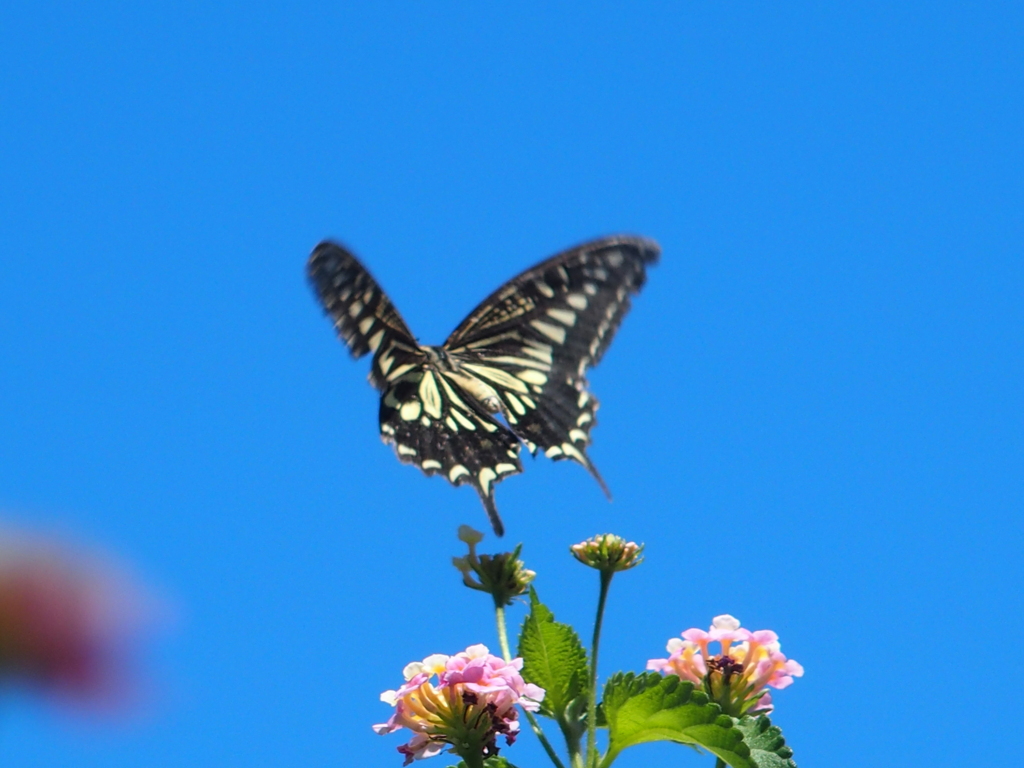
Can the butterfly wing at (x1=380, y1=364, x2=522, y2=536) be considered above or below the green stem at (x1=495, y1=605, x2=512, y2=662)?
above

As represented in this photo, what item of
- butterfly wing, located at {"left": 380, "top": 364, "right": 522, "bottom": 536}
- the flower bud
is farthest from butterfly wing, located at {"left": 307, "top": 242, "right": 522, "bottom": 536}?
the flower bud

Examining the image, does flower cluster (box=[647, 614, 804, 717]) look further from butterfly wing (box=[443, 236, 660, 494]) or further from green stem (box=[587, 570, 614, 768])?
butterfly wing (box=[443, 236, 660, 494])

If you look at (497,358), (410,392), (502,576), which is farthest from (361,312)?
(502,576)

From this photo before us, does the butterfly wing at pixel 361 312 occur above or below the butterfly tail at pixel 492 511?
above

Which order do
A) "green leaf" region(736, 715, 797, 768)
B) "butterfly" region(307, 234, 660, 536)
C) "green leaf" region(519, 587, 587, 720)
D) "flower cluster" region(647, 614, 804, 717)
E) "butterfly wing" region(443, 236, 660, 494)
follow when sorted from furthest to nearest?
"butterfly wing" region(443, 236, 660, 494) → "butterfly" region(307, 234, 660, 536) → "flower cluster" region(647, 614, 804, 717) → "green leaf" region(519, 587, 587, 720) → "green leaf" region(736, 715, 797, 768)

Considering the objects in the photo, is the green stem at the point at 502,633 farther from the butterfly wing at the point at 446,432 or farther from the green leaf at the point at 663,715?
the butterfly wing at the point at 446,432

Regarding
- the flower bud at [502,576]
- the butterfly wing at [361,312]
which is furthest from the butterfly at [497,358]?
the flower bud at [502,576]

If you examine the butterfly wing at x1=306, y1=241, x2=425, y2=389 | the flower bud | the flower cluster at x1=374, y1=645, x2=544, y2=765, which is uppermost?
the butterfly wing at x1=306, y1=241, x2=425, y2=389
